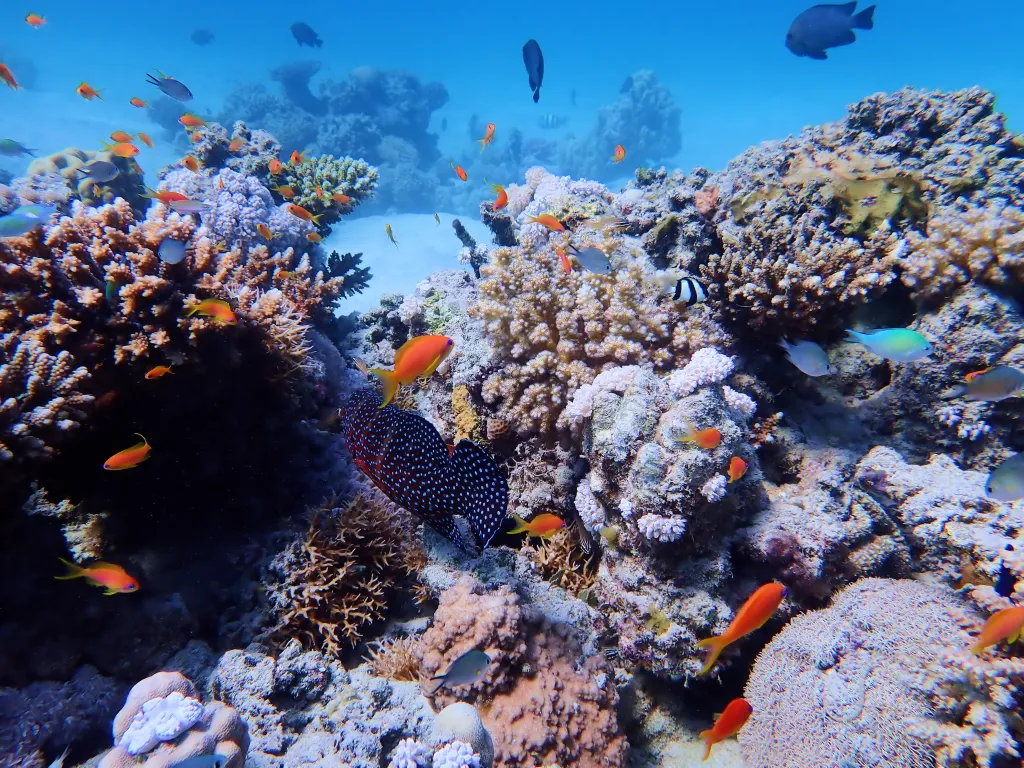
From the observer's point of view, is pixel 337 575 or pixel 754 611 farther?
pixel 337 575

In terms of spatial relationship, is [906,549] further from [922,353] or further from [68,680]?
[68,680]

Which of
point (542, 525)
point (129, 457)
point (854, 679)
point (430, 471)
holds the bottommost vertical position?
point (854, 679)

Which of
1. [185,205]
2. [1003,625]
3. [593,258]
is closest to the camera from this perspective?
[1003,625]

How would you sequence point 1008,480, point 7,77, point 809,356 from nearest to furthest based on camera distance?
point 1008,480 → point 809,356 → point 7,77

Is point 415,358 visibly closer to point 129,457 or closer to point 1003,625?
point 129,457

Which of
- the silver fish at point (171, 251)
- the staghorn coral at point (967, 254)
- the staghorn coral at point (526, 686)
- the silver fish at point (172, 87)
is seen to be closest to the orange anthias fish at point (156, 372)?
the silver fish at point (171, 251)

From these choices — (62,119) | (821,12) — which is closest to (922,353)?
(821,12)

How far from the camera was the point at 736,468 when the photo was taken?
316cm

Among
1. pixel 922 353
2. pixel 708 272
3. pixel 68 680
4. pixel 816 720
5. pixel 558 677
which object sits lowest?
pixel 816 720

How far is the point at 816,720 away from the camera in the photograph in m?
2.90

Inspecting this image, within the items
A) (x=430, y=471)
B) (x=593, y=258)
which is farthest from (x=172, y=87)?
(x=430, y=471)

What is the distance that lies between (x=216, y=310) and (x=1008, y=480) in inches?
205

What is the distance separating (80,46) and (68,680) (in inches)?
3472

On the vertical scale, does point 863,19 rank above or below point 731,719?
above
